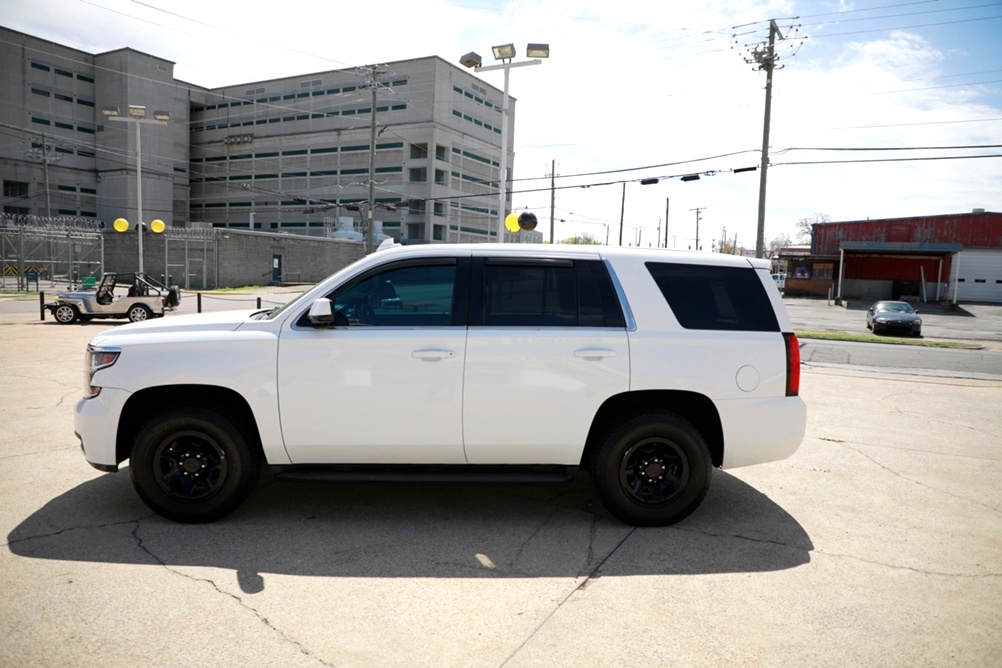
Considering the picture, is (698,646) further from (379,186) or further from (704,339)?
(379,186)

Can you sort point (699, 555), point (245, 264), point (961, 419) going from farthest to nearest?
point (245, 264)
point (961, 419)
point (699, 555)

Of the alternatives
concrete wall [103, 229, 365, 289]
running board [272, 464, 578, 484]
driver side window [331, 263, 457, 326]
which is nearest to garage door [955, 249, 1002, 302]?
concrete wall [103, 229, 365, 289]

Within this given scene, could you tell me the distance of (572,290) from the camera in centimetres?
462

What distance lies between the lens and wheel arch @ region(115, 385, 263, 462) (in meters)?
4.45

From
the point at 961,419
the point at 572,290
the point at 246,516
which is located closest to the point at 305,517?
the point at 246,516

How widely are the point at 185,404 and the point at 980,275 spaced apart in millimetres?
56445

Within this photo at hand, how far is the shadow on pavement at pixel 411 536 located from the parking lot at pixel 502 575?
0.7 inches

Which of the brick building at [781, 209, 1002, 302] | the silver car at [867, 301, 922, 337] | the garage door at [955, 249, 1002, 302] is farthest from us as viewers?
the garage door at [955, 249, 1002, 302]

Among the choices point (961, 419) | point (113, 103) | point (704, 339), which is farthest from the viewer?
point (113, 103)

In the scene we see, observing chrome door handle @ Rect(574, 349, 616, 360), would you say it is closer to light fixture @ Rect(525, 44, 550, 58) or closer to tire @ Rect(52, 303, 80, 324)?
light fixture @ Rect(525, 44, 550, 58)

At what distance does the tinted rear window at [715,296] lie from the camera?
183 inches

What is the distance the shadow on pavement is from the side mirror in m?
1.43

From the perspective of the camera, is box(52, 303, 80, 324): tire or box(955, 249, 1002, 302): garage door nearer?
box(52, 303, 80, 324): tire

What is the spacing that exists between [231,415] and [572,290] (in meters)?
2.49
